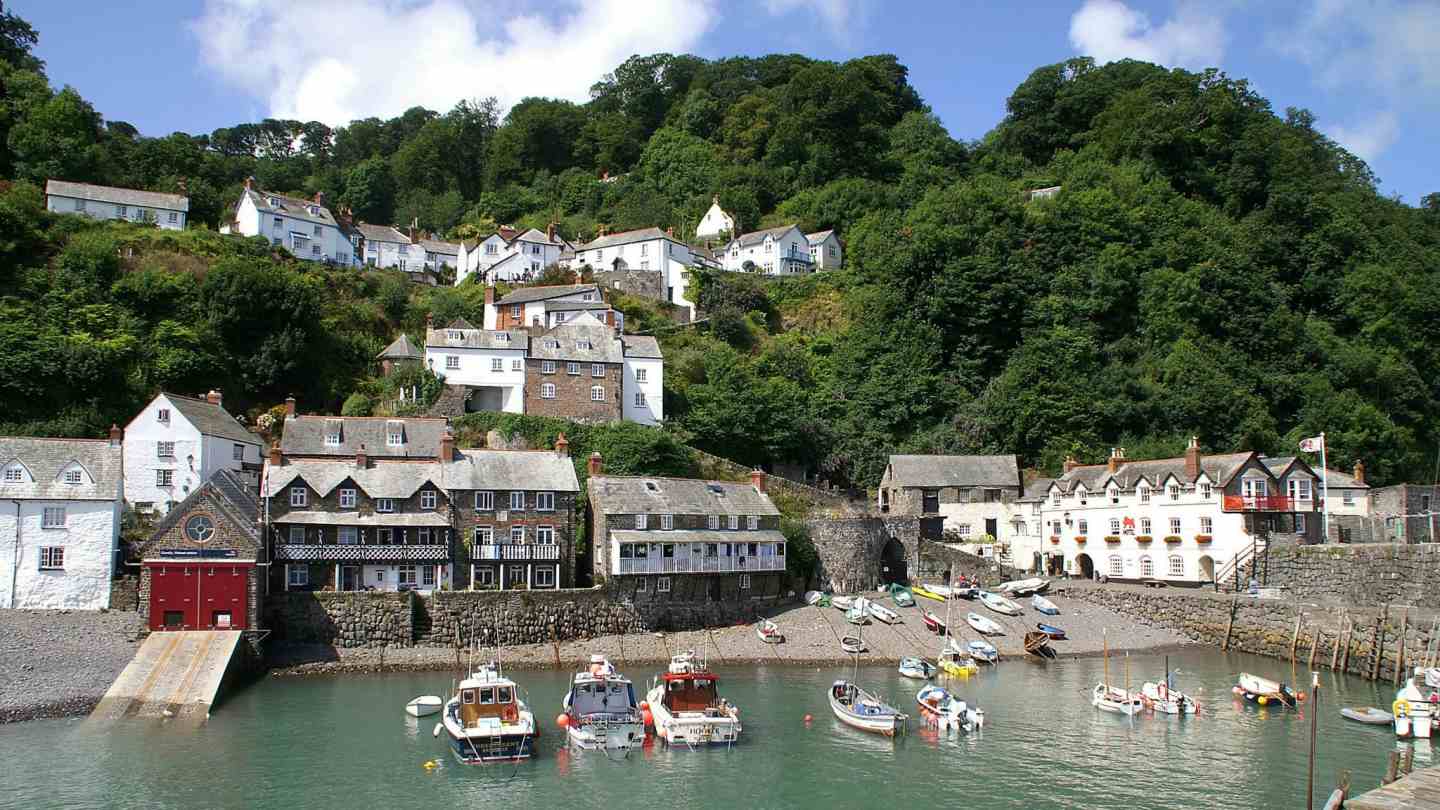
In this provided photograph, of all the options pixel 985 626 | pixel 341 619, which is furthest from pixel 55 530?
pixel 985 626

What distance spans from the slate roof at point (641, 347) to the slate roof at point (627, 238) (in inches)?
711

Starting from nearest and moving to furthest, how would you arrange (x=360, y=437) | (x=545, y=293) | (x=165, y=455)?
(x=165, y=455) < (x=360, y=437) < (x=545, y=293)

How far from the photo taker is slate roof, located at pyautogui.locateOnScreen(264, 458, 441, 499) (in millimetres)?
41625

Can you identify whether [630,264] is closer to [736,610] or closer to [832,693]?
[736,610]

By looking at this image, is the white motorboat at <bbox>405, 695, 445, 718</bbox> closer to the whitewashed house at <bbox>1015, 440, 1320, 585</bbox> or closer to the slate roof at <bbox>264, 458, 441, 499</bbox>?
the slate roof at <bbox>264, 458, 441, 499</bbox>

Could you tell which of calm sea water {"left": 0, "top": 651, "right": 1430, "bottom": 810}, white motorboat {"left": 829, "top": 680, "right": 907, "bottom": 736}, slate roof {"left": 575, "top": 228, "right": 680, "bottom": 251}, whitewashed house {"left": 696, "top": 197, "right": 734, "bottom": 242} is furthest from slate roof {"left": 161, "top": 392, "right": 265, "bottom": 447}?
whitewashed house {"left": 696, "top": 197, "right": 734, "bottom": 242}

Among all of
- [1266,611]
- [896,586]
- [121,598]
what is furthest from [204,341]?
[1266,611]

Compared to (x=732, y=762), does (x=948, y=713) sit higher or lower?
higher

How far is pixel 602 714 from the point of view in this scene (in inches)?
1171

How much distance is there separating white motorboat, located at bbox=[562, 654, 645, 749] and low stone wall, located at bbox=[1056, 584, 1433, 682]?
25606 millimetres

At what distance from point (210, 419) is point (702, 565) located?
868 inches

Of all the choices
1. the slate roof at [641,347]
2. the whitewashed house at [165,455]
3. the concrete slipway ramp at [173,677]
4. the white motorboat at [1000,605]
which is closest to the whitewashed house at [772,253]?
the slate roof at [641,347]

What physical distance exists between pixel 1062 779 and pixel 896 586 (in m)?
23.5

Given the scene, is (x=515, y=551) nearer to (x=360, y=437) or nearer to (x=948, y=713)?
(x=360, y=437)
